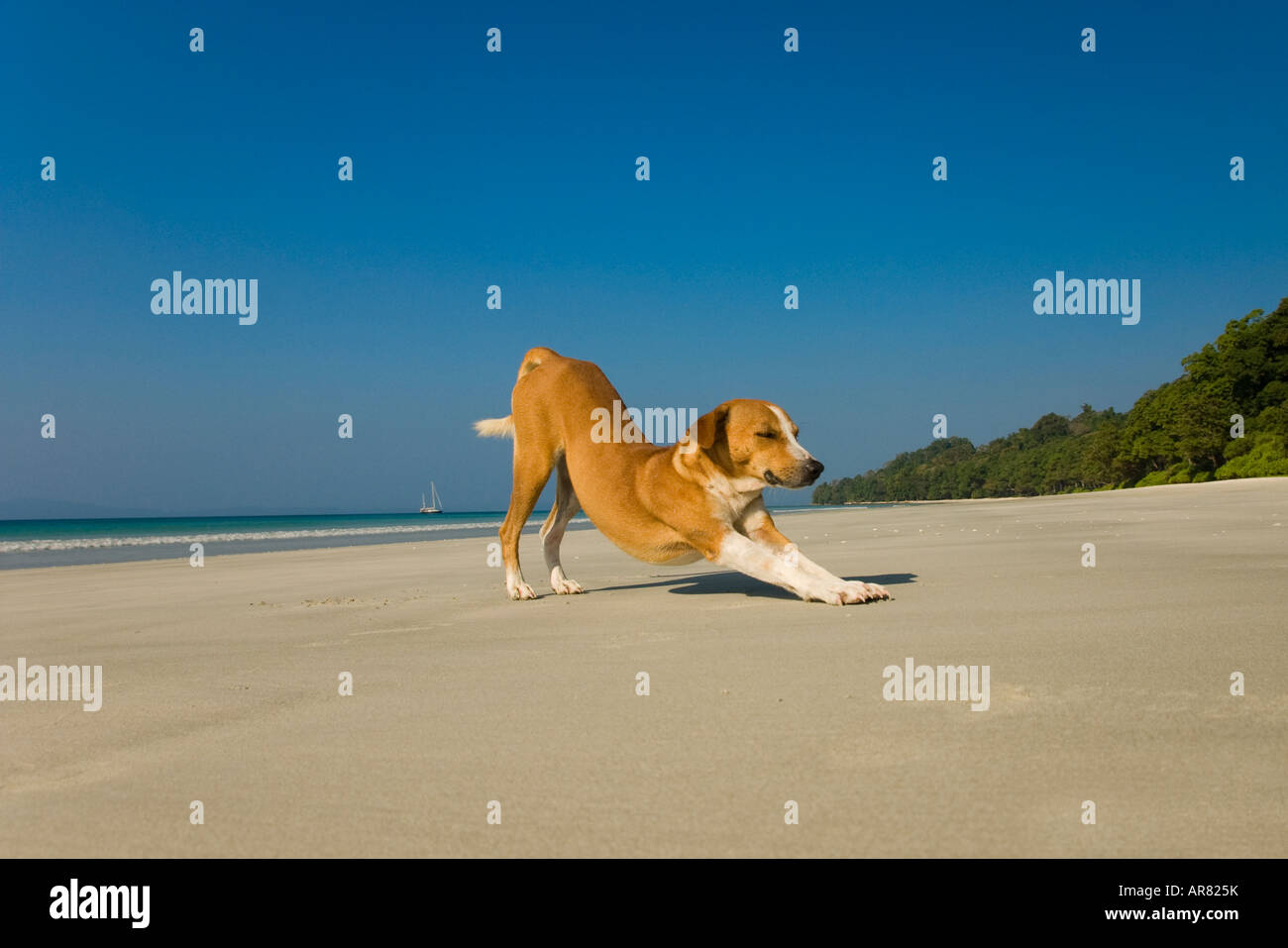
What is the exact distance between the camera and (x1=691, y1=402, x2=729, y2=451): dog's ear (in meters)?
5.08

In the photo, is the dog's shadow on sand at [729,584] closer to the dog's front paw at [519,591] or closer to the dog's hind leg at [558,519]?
the dog's hind leg at [558,519]

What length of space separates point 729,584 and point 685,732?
400cm

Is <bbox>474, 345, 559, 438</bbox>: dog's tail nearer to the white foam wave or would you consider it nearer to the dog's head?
the dog's head

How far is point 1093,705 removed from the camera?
2373 mm

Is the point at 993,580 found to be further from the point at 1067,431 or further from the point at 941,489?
the point at 1067,431

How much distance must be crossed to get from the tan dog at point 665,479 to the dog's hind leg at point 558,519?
0.03 ft

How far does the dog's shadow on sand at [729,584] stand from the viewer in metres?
5.62

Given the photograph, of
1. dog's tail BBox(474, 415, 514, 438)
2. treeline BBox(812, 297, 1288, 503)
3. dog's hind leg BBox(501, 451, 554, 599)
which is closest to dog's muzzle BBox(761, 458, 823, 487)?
dog's hind leg BBox(501, 451, 554, 599)

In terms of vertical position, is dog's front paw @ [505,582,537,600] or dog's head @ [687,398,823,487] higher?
dog's head @ [687,398,823,487]

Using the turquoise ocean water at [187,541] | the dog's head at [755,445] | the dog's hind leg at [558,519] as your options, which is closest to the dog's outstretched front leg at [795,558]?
the dog's head at [755,445]

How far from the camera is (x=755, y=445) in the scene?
5000 millimetres

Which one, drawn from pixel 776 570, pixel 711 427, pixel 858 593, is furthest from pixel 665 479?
pixel 858 593

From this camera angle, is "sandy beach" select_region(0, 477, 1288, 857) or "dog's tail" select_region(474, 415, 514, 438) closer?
"sandy beach" select_region(0, 477, 1288, 857)

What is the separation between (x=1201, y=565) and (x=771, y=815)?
5045mm
